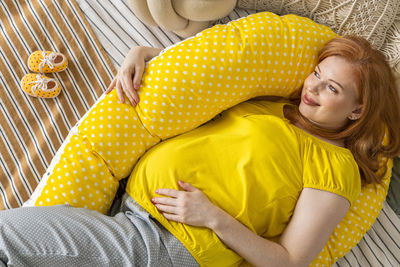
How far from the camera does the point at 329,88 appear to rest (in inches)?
46.8

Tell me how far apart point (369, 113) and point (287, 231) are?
17.0 inches

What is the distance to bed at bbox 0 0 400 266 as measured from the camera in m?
1.38

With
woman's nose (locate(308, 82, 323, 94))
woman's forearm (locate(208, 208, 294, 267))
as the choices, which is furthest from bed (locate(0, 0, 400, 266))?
woman's nose (locate(308, 82, 323, 94))

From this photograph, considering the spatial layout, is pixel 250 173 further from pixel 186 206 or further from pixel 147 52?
pixel 147 52

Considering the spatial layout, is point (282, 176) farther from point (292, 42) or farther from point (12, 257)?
point (12, 257)

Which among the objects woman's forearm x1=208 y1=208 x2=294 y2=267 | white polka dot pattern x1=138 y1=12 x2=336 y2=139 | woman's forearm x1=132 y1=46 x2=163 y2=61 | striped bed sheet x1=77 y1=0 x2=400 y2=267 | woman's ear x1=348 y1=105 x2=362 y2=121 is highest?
striped bed sheet x1=77 y1=0 x2=400 y2=267

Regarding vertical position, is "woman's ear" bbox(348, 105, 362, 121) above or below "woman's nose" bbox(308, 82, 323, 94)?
below

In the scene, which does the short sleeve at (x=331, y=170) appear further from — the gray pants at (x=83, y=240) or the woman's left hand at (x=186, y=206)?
the gray pants at (x=83, y=240)

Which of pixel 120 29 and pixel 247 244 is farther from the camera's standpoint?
pixel 120 29

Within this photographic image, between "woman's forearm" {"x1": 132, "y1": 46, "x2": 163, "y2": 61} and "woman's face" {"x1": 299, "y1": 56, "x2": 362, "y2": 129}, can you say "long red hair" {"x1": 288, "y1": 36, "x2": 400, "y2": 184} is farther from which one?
"woman's forearm" {"x1": 132, "y1": 46, "x2": 163, "y2": 61}

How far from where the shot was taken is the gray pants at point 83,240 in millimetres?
985

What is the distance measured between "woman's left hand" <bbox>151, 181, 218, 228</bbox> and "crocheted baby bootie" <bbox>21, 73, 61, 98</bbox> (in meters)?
0.56

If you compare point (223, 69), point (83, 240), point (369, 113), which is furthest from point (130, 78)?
point (369, 113)

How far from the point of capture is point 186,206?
116cm
